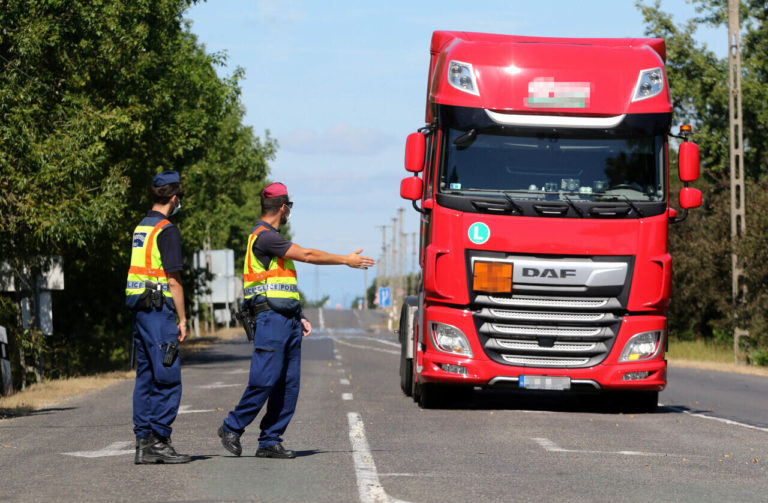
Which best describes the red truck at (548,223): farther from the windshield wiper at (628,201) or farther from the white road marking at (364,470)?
the white road marking at (364,470)

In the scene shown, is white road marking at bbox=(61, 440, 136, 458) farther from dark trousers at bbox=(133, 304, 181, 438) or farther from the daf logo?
the daf logo

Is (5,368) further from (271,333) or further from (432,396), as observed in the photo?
(271,333)

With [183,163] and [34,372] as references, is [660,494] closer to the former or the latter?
[34,372]

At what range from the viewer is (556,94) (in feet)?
43.2

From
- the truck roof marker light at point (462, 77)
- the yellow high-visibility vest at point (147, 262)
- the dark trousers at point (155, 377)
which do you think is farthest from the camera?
the truck roof marker light at point (462, 77)

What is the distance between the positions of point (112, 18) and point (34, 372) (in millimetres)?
7275

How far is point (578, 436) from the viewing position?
36.3 feet

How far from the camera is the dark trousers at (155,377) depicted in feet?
27.8

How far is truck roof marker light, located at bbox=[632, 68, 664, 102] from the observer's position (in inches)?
520

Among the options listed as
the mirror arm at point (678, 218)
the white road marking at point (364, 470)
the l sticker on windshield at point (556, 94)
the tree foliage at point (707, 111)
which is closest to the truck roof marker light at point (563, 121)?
the l sticker on windshield at point (556, 94)

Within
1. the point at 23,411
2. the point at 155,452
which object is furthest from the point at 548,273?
the point at 23,411

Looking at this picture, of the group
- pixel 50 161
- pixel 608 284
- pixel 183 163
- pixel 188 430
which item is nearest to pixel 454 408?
pixel 608 284

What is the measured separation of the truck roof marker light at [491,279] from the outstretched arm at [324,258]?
13.7 ft

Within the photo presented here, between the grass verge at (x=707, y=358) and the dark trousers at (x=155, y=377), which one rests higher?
the dark trousers at (x=155, y=377)
